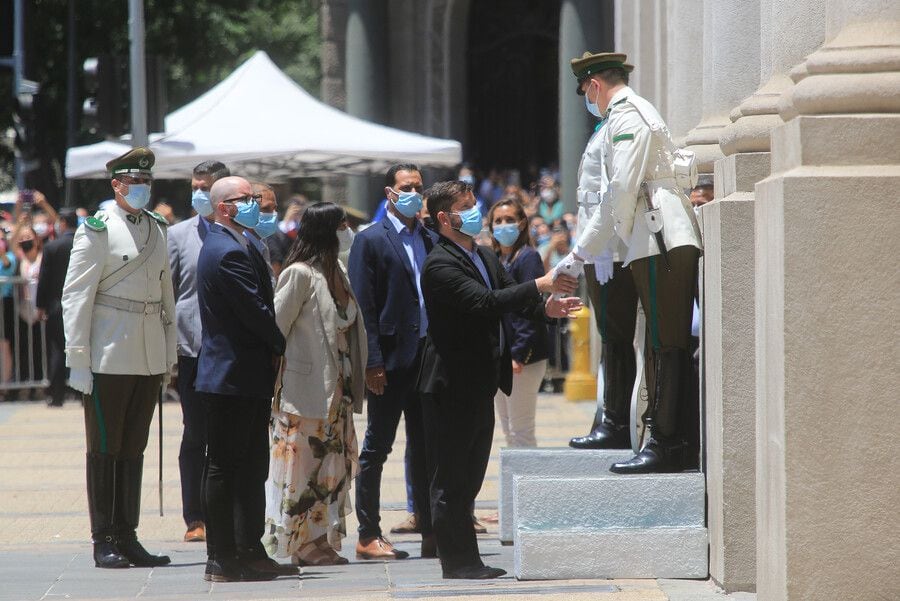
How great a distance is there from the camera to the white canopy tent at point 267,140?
17.7 metres

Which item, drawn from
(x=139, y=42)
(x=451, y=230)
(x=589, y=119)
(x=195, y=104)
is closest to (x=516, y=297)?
(x=451, y=230)

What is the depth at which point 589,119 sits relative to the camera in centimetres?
2088

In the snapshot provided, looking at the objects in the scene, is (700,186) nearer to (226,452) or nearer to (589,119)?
(226,452)

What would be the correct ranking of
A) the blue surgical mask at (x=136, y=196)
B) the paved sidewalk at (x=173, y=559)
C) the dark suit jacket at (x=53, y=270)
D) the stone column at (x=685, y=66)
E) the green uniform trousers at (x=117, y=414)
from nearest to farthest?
the paved sidewalk at (x=173, y=559) → the green uniform trousers at (x=117, y=414) → the blue surgical mask at (x=136, y=196) → the stone column at (x=685, y=66) → the dark suit jacket at (x=53, y=270)

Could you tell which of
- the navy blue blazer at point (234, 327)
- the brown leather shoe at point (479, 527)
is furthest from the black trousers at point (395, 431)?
the navy blue blazer at point (234, 327)

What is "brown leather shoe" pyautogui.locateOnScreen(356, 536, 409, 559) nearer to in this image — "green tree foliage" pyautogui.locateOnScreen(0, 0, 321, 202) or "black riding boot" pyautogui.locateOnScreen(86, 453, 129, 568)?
"black riding boot" pyautogui.locateOnScreen(86, 453, 129, 568)

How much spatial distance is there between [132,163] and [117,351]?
102 centimetres

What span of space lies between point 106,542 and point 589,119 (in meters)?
13.6

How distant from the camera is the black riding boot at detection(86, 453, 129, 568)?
827 cm

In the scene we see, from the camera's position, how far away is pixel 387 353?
345 inches

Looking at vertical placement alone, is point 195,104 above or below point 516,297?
above

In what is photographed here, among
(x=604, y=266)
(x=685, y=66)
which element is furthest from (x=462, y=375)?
(x=685, y=66)

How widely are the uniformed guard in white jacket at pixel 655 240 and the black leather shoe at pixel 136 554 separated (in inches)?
99.6

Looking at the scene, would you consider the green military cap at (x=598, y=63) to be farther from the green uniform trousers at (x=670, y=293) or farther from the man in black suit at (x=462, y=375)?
the man in black suit at (x=462, y=375)
